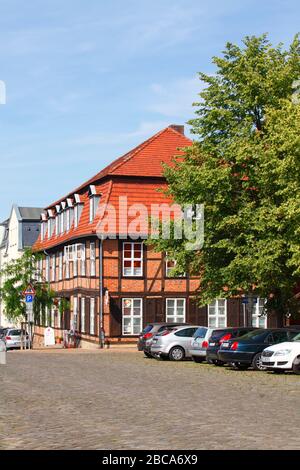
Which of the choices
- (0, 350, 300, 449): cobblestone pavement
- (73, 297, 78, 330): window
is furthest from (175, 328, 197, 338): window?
(73, 297, 78, 330): window

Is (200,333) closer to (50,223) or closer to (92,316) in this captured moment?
(92,316)

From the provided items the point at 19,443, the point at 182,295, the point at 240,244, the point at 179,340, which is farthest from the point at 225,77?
the point at 19,443

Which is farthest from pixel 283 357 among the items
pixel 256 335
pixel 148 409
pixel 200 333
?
pixel 148 409

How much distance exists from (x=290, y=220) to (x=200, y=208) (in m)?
4.61

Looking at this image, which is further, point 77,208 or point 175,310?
point 77,208

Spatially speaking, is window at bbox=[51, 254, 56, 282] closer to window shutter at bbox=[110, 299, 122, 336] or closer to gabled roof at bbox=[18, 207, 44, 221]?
window shutter at bbox=[110, 299, 122, 336]

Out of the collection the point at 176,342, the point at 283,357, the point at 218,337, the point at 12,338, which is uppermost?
the point at 218,337

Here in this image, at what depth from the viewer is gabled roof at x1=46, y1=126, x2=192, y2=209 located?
153ft

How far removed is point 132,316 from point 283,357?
69.0ft

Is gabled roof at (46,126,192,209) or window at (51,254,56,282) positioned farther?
window at (51,254,56,282)

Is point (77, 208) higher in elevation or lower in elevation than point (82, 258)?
higher

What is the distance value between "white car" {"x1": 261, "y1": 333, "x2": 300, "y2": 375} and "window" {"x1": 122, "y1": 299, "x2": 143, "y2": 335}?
2032cm

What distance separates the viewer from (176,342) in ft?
107

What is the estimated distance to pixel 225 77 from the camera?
34.2 metres
